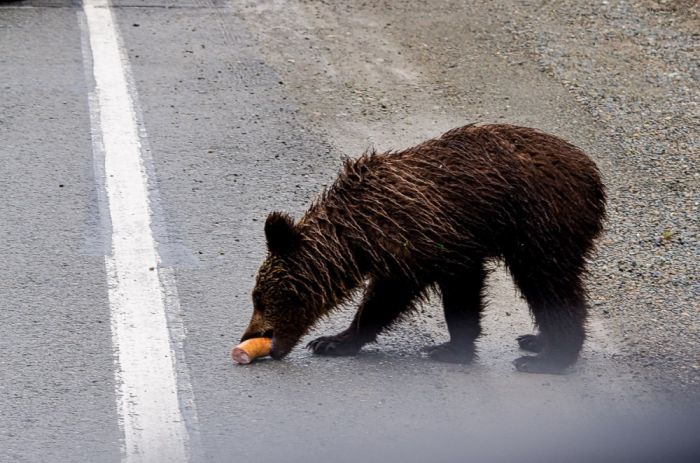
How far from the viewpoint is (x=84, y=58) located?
28.4ft

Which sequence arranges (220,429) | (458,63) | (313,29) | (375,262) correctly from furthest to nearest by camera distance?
(313,29) → (458,63) → (375,262) → (220,429)

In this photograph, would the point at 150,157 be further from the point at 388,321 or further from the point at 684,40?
the point at 684,40

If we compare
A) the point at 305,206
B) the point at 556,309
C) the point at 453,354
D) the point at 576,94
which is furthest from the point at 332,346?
the point at 576,94

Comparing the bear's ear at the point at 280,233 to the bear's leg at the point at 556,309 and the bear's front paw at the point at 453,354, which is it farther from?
the bear's leg at the point at 556,309

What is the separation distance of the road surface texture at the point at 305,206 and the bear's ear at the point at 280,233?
536 mm

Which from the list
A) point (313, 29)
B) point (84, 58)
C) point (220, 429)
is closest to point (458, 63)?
point (313, 29)

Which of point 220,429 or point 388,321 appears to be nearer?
point 220,429

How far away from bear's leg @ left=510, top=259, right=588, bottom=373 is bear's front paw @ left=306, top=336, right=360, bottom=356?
29.8 inches

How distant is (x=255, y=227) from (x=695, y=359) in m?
2.53

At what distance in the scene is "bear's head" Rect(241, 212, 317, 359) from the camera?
4.88 meters

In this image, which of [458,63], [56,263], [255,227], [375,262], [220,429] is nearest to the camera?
[220,429]

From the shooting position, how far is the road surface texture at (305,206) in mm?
4395

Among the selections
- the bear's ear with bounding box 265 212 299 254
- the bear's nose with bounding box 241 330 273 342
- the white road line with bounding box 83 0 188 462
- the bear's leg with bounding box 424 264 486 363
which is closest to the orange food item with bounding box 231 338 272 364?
the bear's nose with bounding box 241 330 273 342

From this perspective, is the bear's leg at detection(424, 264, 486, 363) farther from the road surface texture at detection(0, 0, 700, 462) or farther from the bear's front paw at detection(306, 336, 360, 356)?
the bear's front paw at detection(306, 336, 360, 356)
